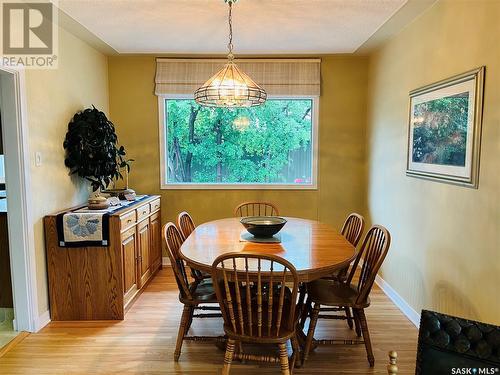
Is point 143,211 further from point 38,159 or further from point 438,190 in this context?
point 438,190

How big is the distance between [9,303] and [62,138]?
59.5 inches

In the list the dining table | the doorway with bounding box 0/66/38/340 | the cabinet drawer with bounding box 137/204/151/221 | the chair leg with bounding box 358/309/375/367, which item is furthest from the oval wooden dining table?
the doorway with bounding box 0/66/38/340

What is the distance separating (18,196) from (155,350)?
1503 millimetres

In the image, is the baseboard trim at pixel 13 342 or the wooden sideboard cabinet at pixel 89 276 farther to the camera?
the wooden sideboard cabinet at pixel 89 276

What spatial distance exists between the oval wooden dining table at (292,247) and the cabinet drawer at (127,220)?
0.65 m

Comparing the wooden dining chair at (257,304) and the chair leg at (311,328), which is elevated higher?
the wooden dining chair at (257,304)

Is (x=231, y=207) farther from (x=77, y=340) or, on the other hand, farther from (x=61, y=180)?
(x=77, y=340)

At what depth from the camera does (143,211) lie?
348 centimetres

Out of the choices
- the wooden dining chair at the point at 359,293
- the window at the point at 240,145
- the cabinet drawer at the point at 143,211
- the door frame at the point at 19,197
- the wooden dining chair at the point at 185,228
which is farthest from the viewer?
the window at the point at 240,145

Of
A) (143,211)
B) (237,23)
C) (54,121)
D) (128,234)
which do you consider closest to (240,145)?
(143,211)

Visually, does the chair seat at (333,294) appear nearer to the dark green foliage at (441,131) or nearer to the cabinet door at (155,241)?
the dark green foliage at (441,131)

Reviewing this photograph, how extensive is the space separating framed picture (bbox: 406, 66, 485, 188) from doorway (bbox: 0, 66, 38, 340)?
3024 mm

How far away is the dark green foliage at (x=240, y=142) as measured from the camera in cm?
421

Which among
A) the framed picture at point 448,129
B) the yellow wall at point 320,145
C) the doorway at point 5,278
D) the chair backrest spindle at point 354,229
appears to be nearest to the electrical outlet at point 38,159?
the doorway at point 5,278
